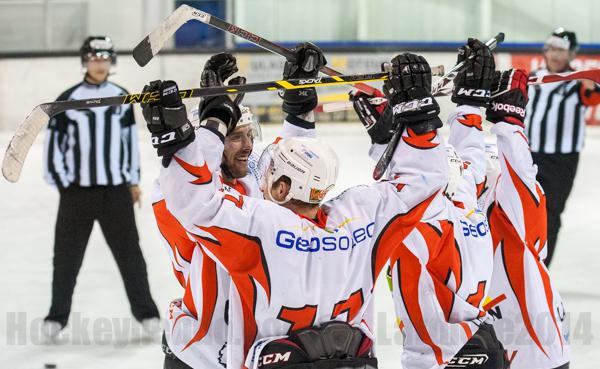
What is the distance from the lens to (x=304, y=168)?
2162mm

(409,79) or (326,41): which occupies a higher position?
(326,41)

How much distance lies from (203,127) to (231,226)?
0.78ft

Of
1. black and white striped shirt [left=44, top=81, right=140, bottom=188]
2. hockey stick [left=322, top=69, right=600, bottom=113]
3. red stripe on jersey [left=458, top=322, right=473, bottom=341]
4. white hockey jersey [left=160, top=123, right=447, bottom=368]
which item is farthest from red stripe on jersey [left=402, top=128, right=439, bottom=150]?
black and white striped shirt [left=44, top=81, right=140, bottom=188]

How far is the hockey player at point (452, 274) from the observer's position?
2559 millimetres

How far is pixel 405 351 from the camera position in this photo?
268cm

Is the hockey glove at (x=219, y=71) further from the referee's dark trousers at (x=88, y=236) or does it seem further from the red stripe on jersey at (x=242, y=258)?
the referee's dark trousers at (x=88, y=236)

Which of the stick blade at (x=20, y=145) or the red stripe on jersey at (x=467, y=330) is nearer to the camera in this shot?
the stick blade at (x=20, y=145)

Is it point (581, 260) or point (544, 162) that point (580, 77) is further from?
point (581, 260)

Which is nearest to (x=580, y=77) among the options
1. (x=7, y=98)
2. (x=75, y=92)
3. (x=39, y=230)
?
(x=75, y=92)

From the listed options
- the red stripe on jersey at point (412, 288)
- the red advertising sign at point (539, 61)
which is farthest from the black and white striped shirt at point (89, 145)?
the red advertising sign at point (539, 61)

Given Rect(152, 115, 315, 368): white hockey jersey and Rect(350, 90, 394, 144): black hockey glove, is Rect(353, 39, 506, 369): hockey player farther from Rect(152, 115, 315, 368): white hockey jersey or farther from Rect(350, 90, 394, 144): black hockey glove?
Rect(152, 115, 315, 368): white hockey jersey

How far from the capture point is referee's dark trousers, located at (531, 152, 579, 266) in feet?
16.4

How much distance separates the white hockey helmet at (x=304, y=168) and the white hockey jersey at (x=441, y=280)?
17.6 inches

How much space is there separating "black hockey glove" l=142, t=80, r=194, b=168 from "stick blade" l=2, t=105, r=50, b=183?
10.4 inches
